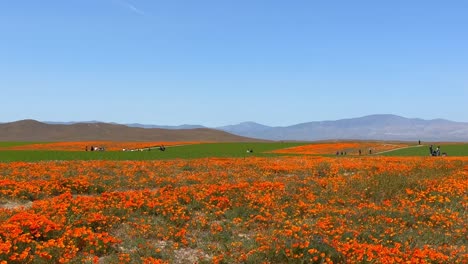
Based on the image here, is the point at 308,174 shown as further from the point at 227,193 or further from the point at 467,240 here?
the point at 467,240

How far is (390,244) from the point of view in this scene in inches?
459

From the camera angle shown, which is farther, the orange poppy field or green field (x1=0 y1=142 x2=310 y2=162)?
green field (x1=0 y1=142 x2=310 y2=162)

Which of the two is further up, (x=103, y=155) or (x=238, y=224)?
(x=103, y=155)

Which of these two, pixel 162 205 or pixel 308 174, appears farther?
pixel 308 174

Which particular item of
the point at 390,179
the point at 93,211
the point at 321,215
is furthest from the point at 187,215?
the point at 390,179

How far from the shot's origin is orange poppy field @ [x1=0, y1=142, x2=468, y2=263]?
10281 millimetres

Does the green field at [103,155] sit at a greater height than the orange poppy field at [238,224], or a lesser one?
greater

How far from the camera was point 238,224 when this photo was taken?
13.6 metres

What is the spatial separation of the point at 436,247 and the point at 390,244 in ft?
4.28

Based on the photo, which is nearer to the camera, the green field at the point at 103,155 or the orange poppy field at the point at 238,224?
the orange poppy field at the point at 238,224

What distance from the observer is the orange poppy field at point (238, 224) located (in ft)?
33.7

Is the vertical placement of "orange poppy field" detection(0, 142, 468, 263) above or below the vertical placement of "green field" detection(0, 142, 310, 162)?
below

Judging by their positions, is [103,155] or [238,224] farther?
[103,155]

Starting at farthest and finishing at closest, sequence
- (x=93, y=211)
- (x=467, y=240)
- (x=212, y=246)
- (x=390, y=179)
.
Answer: (x=390, y=179) → (x=93, y=211) → (x=467, y=240) → (x=212, y=246)
